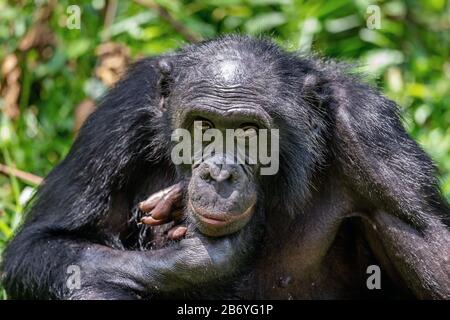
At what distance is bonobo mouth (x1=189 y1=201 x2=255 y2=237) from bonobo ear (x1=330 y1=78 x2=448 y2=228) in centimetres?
93

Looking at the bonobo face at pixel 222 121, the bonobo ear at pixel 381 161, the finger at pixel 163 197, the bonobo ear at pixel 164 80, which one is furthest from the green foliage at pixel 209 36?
the bonobo face at pixel 222 121

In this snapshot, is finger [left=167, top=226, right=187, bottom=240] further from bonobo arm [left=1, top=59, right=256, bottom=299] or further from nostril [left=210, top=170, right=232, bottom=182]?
nostril [left=210, top=170, right=232, bottom=182]

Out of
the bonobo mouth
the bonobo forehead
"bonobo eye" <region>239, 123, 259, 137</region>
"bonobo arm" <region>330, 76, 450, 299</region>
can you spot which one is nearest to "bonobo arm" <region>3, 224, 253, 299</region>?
the bonobo mouth

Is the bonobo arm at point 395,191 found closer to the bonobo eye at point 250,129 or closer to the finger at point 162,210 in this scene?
the bonobo eye at point 250,129

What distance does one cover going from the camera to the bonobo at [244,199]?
6.53m

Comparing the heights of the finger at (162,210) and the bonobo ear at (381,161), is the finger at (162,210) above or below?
below

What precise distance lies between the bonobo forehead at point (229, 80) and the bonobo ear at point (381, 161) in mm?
617

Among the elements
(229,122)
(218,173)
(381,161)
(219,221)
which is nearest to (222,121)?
(229,122)

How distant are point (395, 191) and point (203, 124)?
1.42m

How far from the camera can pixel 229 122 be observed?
6441 mm

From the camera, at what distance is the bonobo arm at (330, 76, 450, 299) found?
6.75 m

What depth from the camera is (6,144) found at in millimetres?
9680

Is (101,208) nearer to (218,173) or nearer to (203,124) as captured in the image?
(203,124)
